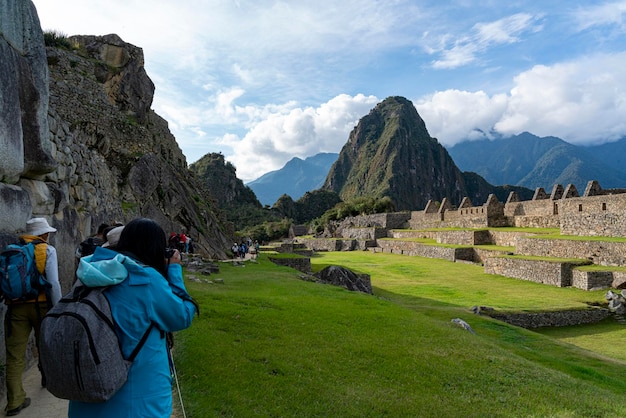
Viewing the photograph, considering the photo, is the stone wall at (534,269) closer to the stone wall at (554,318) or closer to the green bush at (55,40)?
the stone wall at (554,318)

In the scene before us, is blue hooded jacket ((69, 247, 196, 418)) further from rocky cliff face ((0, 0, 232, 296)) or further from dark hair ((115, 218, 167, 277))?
rocky cliff face ((0, 0, 232, 296))

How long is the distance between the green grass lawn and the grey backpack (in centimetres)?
205

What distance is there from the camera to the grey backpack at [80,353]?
1888mm

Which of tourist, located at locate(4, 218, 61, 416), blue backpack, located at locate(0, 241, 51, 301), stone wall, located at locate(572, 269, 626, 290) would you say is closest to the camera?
blue backpack, located at locate(0, 241, 51, 301)

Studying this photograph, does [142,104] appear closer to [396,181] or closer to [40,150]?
[40,150]

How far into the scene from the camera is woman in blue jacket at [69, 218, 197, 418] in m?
2.04

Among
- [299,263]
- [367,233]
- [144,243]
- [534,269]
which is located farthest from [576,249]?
[367,233]

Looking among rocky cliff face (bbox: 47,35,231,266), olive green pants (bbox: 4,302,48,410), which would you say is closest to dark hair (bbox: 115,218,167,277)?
olive green pants (bbox: 4,302,48,410)

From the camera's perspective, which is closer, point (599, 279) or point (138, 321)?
point (138, 321)

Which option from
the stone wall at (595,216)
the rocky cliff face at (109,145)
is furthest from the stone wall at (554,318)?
the rocky cliff face at (109,145)

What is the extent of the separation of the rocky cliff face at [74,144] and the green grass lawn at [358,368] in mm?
2548

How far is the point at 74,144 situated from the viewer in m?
7.08

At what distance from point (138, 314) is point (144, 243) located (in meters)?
0.42

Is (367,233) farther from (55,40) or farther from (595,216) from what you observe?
(55,40)
